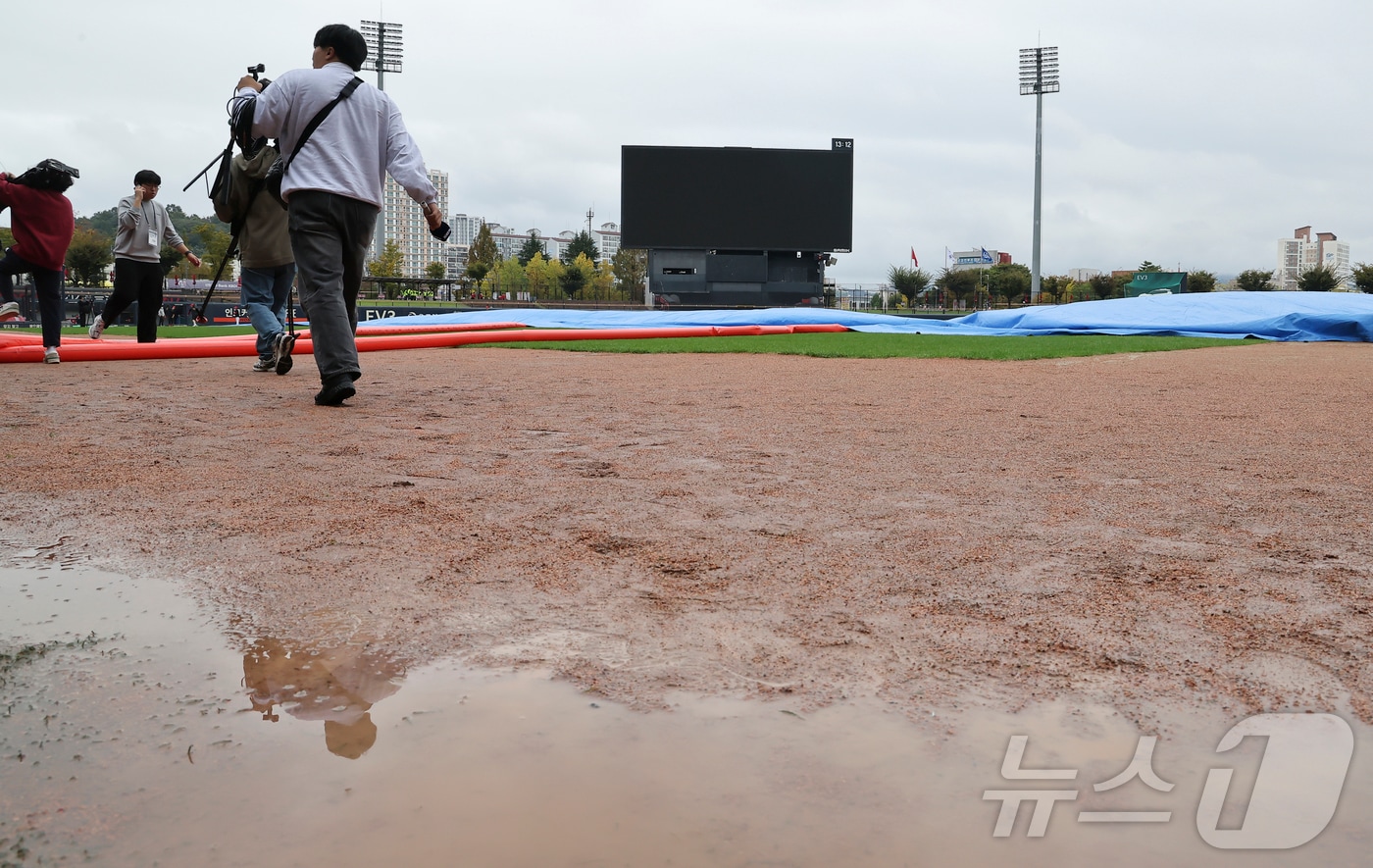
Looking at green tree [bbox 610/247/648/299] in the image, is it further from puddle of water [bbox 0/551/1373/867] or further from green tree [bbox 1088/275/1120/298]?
puddle of water [bbox 0/551/1373/867]

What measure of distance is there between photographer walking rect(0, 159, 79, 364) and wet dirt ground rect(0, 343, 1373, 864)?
10.5 feet

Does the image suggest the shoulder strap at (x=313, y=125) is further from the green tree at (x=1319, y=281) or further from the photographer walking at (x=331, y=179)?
the green tree at (x=1319, y=281)

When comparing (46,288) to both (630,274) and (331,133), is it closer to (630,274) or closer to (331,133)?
(331,133)

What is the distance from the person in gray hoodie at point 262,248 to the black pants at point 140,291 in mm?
2275

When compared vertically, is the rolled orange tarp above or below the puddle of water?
above

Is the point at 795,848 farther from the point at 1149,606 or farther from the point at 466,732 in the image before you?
the point at 1149,606

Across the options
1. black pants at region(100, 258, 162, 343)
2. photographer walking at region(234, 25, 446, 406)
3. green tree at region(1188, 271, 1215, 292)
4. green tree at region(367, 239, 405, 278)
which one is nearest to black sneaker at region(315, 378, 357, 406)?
photographer walking at region(234, 25, 446, 406)

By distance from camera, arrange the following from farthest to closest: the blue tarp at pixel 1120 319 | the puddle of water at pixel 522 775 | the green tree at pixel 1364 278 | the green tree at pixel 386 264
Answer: the green tree at pixel 386 264 < the green tree at pixel 1364 278 < the blue tarp at pixel 1120 319 < the puddle of water at pixel 522 775

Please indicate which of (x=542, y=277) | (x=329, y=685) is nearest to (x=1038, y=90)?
(x=542, y=277)

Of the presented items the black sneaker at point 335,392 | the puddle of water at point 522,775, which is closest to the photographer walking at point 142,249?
the black sneaker at point 335,392

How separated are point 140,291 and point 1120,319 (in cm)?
1256

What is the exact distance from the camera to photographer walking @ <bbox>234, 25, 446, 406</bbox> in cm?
496

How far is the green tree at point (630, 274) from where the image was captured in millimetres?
51537

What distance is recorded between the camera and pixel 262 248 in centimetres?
666
